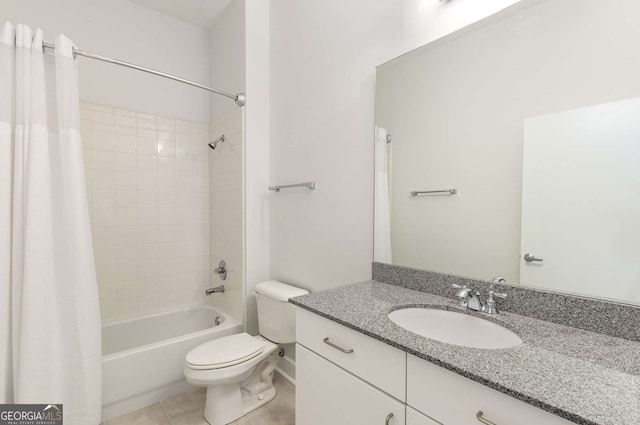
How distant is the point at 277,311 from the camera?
1822 millimetres

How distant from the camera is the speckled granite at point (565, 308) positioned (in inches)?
31.7

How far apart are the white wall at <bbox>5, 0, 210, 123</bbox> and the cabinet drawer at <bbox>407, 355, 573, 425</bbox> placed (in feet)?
8.63

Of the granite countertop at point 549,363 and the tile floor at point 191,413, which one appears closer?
the granite countertop at point 549,363

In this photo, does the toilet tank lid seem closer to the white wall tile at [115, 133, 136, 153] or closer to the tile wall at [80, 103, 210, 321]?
the tile wall at [80, 103, 210, 321]

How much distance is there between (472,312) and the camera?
1016 mm

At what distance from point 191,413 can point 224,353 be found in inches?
→ 19.1

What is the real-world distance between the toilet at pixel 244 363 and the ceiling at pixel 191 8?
2.23m

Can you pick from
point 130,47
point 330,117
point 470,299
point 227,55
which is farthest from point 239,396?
point 130,47

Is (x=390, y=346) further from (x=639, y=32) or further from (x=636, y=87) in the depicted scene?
(x=639, y=32)

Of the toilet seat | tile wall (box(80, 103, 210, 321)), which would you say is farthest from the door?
tile wall (box(80, 103, 210, 321))

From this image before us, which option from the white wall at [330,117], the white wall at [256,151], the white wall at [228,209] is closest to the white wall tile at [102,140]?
the white wall at [228,209]

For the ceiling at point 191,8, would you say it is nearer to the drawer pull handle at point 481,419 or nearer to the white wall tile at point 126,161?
the white wall tile at point 126,161

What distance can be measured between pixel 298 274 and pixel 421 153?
113 centimetres

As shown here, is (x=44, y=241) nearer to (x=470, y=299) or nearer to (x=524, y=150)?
(x=470, y=299)
